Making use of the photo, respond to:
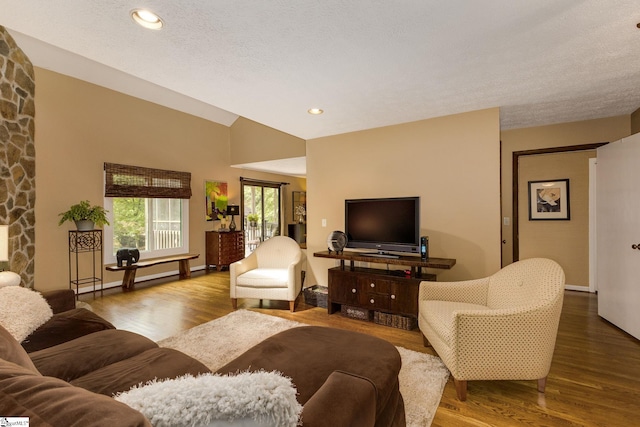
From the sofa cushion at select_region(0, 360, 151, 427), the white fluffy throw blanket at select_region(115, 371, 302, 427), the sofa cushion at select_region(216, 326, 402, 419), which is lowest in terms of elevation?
the sofa cushion at select_region(216, 326, 402, 419)

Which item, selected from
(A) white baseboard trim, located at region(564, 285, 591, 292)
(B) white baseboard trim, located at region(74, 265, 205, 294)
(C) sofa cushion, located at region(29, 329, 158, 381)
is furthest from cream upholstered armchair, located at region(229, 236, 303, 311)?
Result: (A) white baseboard trim, located at region(564, 285, 591, 292)

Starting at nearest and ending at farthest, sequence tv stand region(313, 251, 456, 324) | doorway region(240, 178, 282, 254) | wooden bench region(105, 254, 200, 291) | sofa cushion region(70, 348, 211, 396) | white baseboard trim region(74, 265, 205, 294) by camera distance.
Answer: sofa cushion region(70, 348, 211, 396) → tv stand region(313, 251, 456, 324) → white baseboard trim region(74, 265, 205, 294) → wooden bench region(105, 254, 200, 291) → doorway region(240, 178, 282, 254)

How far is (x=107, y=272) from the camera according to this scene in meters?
4.91

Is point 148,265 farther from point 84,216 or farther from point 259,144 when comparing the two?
point 259,144

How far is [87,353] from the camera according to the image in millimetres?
1564

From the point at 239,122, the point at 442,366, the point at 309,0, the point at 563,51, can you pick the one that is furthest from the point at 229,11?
the point at 239,122

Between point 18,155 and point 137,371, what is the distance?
4.21 m

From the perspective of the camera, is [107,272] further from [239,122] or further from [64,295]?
[239,122]

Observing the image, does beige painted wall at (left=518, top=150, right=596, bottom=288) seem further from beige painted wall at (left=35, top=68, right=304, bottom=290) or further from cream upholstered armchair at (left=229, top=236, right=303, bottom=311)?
beige painted wall at (left=35, top=68, right=304, bottom=290)

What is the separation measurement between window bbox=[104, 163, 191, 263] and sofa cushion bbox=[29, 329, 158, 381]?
12.8 ft

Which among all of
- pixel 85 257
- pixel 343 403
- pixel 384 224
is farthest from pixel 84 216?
pixel 343 403

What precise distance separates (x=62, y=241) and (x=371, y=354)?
5.09 metres

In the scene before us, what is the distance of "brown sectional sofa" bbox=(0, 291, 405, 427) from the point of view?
22.2 inches

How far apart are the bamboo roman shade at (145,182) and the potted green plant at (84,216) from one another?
571 millimetres
